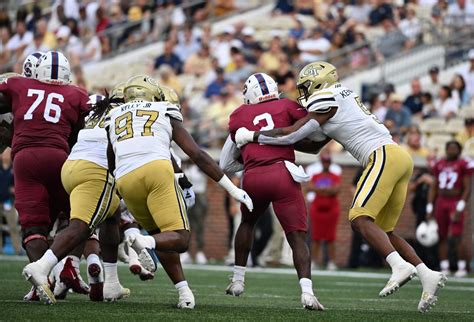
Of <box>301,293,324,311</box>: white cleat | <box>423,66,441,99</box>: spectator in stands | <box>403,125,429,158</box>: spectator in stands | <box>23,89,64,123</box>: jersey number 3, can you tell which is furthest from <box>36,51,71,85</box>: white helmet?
<box>423,66,441,99</box>: spectator in stands

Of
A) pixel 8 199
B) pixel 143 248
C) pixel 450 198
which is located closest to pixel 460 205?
pixel 450 198

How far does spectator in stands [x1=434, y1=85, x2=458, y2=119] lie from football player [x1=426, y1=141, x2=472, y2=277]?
224 centimetres

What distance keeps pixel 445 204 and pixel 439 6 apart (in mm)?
6562

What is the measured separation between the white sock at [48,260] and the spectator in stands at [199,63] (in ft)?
43.5

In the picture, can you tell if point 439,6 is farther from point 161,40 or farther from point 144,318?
point 144,318

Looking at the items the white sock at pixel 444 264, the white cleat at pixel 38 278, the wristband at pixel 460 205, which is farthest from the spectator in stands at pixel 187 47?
Result: the white cleat at pixel 38 278

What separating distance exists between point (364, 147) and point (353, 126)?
20 centimetres

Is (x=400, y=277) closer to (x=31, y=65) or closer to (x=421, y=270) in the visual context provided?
(x=421, y=270)

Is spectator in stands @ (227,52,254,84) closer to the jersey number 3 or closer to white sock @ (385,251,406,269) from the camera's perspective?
the jersey number 3

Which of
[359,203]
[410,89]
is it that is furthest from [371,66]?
[359,203]

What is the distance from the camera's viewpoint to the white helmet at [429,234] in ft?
56.4

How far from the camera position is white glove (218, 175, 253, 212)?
916cm

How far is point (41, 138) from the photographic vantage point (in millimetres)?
9680

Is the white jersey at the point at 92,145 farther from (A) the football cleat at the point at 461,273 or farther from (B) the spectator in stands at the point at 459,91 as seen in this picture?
(B) the spectator in stands at the point at 459,91
